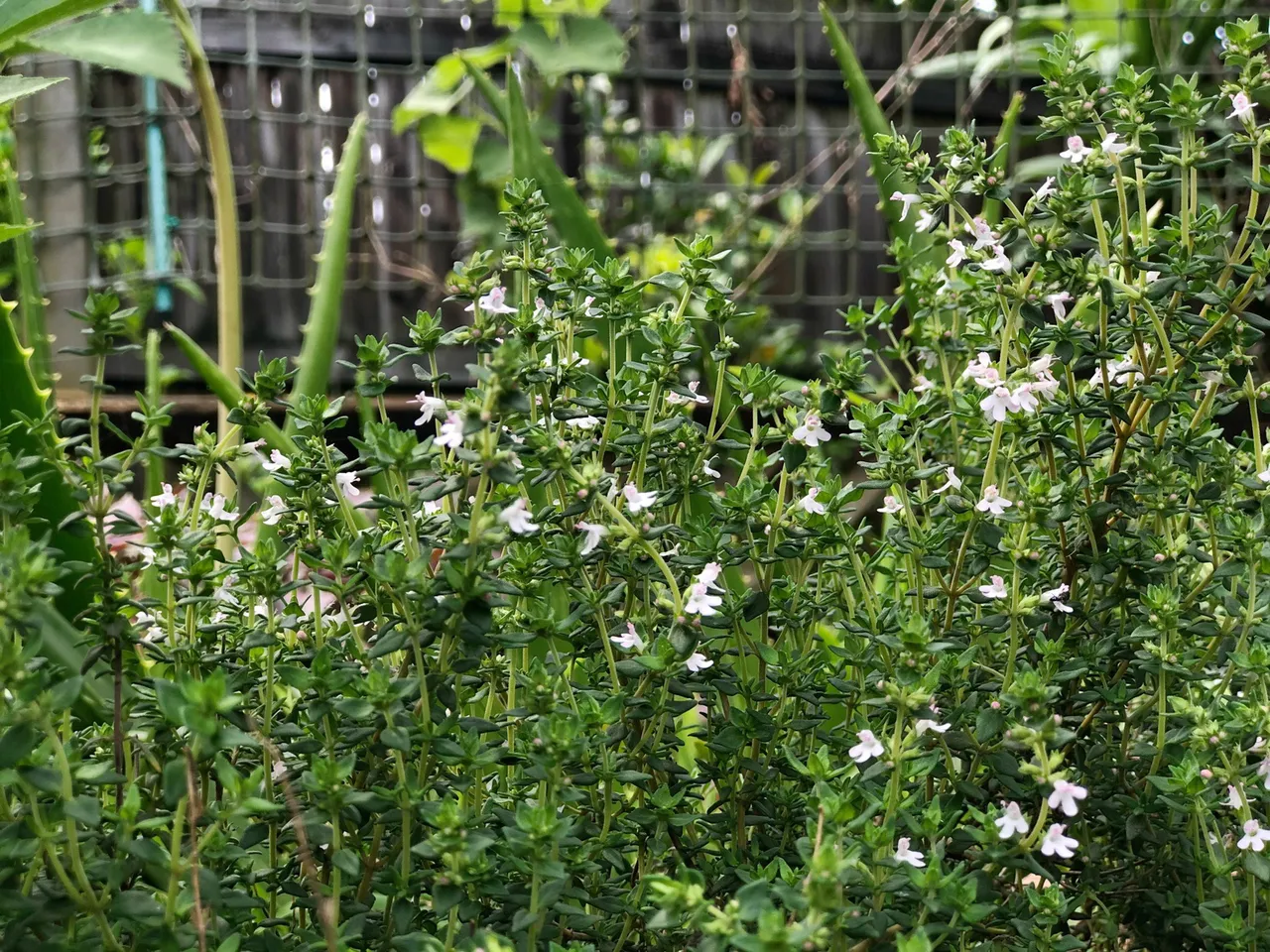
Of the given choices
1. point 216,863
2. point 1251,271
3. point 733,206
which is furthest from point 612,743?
point 733,206

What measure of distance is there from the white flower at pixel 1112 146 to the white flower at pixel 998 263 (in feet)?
0.30

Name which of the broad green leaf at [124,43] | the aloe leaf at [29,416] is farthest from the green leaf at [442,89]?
the aloe leaf at [29,416]

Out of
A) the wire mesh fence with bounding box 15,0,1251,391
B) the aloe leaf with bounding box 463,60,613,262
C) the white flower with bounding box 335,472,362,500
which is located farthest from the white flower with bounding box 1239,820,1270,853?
the wire mesh fence with bounding box 15,0,1251,391

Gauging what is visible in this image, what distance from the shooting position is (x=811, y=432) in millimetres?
880

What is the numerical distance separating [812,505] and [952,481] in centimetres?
12

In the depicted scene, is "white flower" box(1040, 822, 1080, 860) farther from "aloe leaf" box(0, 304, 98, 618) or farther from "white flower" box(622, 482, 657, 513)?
"aloe leaf" box(0, 304, 98, 618)

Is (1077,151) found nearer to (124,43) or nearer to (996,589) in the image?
(996,589)

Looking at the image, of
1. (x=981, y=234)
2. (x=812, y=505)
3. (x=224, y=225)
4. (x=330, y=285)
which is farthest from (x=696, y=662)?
(x=224, y=225)

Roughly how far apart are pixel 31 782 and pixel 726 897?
0.43 m

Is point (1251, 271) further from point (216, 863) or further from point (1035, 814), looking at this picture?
point (216, 863)

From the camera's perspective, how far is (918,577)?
95cm

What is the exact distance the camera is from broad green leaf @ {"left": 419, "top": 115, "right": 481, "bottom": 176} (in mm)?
3121

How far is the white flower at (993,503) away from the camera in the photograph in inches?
33.5

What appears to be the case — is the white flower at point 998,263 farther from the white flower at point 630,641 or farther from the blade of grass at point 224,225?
the blade of grass at point 224,225
